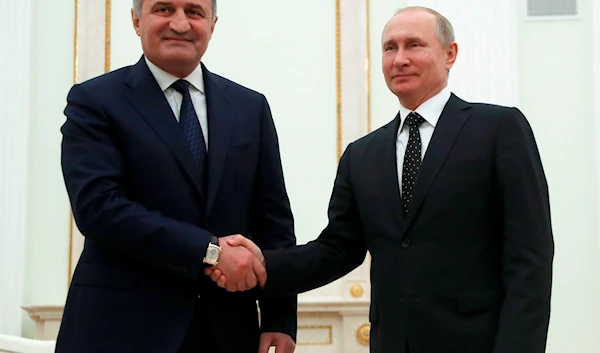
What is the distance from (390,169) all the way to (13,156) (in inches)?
162

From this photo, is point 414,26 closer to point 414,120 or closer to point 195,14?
point 414,120

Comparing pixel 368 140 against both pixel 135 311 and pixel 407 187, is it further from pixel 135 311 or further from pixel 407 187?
pixel 135 311

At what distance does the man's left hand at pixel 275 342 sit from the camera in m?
2.66

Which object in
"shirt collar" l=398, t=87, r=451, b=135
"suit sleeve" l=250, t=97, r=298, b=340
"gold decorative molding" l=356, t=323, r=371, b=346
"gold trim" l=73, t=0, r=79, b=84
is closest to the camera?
"shirt collar" l=398, t=87, r=451, b=135

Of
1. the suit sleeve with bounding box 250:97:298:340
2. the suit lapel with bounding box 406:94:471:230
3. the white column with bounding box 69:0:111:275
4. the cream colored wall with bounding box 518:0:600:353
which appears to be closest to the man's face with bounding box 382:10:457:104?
the suit lapel with bounding box 406:94:471:230

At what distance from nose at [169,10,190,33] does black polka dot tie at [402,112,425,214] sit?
2.57ft

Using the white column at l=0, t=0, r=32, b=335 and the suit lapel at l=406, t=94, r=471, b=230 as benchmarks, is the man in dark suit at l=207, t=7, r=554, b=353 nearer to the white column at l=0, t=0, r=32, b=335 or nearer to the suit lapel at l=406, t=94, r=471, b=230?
the suit lapel at l=406, t=94, r=471, b=230

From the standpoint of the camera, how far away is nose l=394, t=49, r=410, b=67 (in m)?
2.64

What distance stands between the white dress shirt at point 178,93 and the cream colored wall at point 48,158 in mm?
3517

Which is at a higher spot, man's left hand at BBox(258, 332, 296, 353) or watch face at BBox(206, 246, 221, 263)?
watch face at BBox(206, 246, 221, 263)

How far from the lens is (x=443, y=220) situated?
2455 millimetres

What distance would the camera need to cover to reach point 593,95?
6031mm

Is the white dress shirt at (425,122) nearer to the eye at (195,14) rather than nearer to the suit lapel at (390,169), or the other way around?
the suit lapel at (390,169)

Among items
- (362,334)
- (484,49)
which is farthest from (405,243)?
(484,49)
